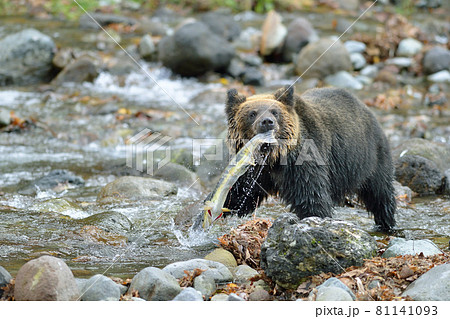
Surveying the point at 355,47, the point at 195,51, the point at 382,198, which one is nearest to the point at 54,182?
the point at 382,198

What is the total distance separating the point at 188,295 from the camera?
4461 millimetres

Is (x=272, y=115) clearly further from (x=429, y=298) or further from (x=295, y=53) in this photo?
(x=295, y=53)

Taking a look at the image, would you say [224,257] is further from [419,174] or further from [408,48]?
[408,48]

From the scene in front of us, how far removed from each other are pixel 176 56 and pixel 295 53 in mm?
4076

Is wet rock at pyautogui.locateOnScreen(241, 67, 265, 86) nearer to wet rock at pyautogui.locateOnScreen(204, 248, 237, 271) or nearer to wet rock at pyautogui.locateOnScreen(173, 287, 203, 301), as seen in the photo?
wet rock at pyautogui.locateOnScreen(204, 248, 237, 271)

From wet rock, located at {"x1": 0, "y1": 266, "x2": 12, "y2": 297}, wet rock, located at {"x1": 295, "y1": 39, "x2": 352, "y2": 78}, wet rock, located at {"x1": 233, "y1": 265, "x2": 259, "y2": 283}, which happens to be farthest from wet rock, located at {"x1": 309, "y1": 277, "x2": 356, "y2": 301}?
wet rock, located at {"x1": 295, "y1": 39, "x2": 352, "y2": 78}

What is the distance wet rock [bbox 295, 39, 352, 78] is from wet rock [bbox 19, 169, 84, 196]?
8.78m

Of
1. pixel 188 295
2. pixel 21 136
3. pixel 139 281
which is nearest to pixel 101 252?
pixel 139 281

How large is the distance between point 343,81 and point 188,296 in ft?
40.8

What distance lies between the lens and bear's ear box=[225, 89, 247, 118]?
6.41m

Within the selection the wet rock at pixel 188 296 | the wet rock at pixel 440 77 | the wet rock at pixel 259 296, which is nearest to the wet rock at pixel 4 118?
the wet rock at pixel 188 296

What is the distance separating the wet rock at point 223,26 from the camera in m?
19.6

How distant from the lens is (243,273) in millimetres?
5309

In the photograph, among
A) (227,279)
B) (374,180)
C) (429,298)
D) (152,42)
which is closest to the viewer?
(429,298)
